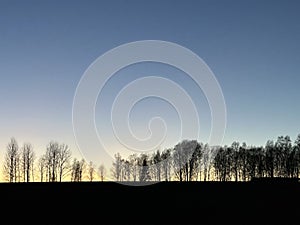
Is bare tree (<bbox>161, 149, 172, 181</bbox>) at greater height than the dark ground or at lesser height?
greater

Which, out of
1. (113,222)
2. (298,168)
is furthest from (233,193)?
(298,168)

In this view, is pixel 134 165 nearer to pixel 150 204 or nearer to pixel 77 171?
pixel 77 171

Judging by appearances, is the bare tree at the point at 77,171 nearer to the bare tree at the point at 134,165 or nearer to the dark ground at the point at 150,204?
the bare tree at the point at 134,165

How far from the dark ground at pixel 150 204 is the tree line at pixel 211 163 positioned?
43.6 meters

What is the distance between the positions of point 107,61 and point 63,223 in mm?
9562

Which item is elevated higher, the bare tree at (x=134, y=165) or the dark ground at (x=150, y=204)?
the bare tree at (x=134, y=165)

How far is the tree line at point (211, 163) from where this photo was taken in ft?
276

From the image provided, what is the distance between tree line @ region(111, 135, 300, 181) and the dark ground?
4358 centimetres

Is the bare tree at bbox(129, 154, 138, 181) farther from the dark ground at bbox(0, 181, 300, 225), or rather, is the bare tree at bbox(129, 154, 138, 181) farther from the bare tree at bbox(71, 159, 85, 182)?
the dark ground at bbox(0, 181, 300, 225)

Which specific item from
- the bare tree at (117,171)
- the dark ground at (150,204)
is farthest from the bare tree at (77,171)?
the dark ground at (150,204)

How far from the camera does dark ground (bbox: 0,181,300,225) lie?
22.6 meters

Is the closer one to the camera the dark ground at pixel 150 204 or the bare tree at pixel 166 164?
the dark ground at pixel 150 204

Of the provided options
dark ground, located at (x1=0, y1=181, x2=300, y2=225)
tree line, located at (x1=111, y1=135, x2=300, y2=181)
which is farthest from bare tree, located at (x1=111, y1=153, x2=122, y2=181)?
dark ground, located at (x1=0, y1=181, x2=300, y2=225)

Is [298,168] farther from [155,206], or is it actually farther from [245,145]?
[155,206]
